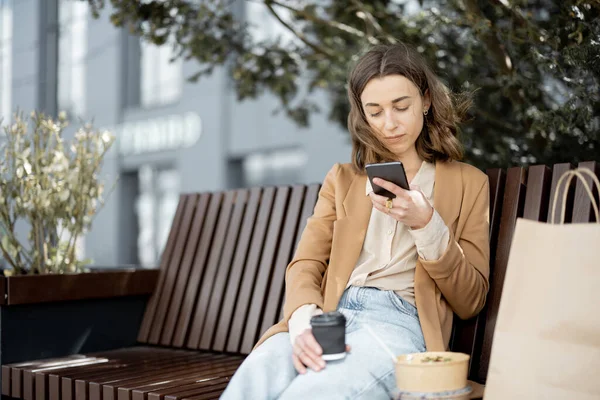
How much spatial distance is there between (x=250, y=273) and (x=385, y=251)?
143cm

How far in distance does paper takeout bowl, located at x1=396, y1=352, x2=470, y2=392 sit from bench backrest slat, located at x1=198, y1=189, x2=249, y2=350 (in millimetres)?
2026

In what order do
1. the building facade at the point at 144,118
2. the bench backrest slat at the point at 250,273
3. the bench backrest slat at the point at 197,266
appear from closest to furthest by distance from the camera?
1. the bench backrest slat at the point at 250,273
2. the bench backrest slat at the point at 197,266
3. the building facade at the point at 144,118

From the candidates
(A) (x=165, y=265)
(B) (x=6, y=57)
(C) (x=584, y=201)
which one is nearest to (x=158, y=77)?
(B) (x=6, y=57)

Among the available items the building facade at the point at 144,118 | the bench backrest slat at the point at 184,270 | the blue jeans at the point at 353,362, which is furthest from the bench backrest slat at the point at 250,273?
the building facade at the point at 144,118

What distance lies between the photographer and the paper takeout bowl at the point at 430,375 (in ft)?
6.53

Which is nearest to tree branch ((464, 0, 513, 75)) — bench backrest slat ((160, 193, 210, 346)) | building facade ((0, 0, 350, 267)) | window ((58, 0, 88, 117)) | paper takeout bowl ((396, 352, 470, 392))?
bench backrest slat ((160, 193, 210, 346))

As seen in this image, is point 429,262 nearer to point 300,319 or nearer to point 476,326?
point 300,319

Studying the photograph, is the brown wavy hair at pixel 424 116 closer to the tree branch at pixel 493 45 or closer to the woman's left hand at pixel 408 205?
the woman's left hand at pixel 408 205

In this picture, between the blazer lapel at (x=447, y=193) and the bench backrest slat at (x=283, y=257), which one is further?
the bench backrest slat at (x=283, y=257)

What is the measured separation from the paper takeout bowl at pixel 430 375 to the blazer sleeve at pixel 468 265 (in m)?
0.42

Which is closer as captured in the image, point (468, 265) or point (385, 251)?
point (468, 265)

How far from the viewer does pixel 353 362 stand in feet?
7.23

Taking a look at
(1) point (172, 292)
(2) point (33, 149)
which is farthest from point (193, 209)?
(2) point (33, 149)

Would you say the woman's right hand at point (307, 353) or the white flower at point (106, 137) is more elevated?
the white flower at point (106, 137)
